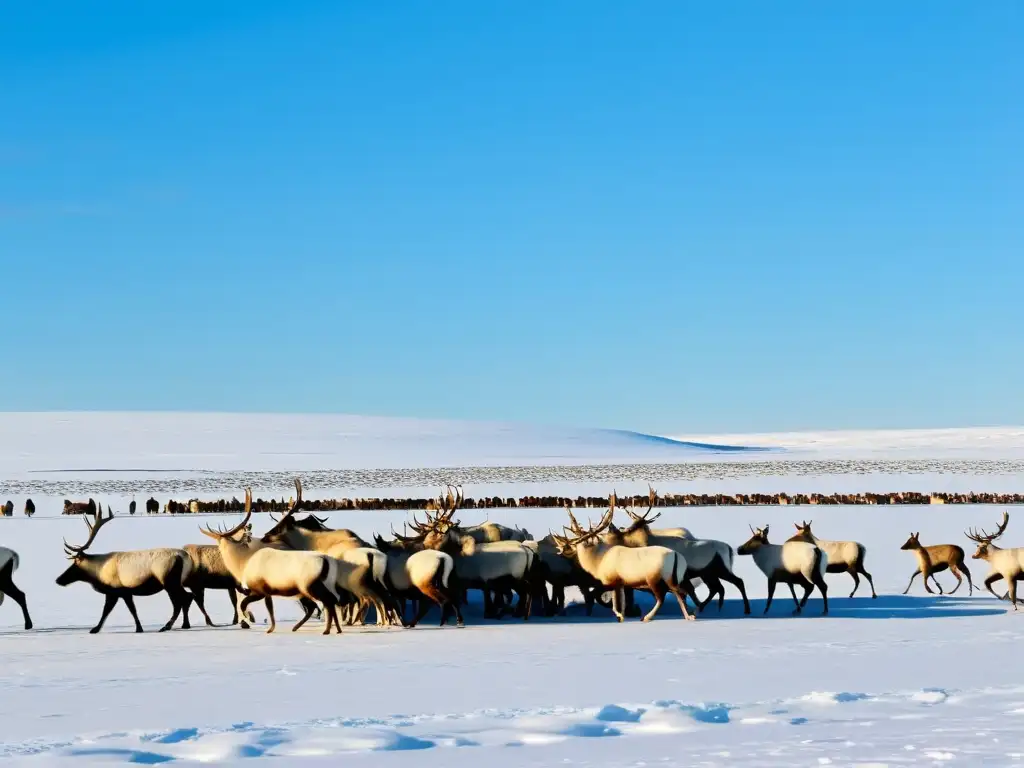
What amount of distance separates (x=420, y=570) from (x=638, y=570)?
2499mm

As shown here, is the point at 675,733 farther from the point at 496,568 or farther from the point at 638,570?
the point at 496,568

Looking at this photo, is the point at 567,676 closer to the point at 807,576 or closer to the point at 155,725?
the point at 155,725

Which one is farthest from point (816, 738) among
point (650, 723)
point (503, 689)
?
point (503, 689)

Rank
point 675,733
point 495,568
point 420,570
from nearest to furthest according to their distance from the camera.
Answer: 1. point 675,733
2. point 420,570
3. point 495,568

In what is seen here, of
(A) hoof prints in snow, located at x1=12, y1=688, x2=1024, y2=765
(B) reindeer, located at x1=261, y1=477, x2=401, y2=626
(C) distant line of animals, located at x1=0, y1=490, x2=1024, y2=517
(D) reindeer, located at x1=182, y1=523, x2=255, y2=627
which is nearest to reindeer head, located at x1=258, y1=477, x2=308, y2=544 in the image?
(B) reindeer, located at x1=261, y1=477, x2=401, y2=626

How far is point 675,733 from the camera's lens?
8.37 m

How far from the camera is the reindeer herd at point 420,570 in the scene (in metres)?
15.0

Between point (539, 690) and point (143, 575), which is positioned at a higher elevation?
point (143, 575)

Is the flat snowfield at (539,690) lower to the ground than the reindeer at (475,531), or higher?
lower

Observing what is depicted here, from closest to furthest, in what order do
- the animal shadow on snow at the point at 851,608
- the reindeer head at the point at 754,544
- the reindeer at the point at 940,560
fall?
the animal shadow on snow at the point at 851,608 → the reindeer head at the point at 754,544 → the reindeer at the point at 940,560

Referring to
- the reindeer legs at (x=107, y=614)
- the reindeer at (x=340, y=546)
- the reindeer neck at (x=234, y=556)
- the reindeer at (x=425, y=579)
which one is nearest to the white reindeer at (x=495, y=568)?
the reindeer at (x=425, y=579)

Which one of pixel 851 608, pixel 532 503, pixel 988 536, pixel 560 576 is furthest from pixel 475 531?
pixel 532 503

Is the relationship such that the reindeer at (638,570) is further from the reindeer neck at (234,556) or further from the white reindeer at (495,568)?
the reindeer neck at (234,556)

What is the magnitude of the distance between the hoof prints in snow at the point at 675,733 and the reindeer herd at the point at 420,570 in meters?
5.82
